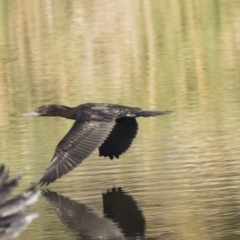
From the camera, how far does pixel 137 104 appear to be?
1891cm

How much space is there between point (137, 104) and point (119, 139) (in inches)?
205

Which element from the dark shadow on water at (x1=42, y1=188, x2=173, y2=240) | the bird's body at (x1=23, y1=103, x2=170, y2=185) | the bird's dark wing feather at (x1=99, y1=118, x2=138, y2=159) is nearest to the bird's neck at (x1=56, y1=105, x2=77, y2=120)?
the bird's body at (x1=23, y1=103, x2=170, y2=185)

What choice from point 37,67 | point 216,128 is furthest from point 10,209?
point 37,67

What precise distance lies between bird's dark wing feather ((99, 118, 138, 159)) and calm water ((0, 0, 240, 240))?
0.55ft

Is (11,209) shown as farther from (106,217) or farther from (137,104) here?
(137,104)

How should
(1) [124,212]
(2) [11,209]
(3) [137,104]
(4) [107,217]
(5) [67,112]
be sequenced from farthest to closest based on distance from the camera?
(3) [137,104] → (5) [67,112] → (1) [124,212] → (4) [107,217] → (2) [11,209]

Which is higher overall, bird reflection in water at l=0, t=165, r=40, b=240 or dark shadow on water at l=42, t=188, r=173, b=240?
bird reflection in water at l=0, t=165, r=40, b=240

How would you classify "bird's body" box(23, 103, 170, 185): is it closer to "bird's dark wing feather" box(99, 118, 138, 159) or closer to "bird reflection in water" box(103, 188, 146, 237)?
"bird's dark wing feather" box(99, 118, 138, 159)

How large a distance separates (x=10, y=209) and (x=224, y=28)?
24.1 meters

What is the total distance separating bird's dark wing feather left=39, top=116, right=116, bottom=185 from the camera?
40.2 feet

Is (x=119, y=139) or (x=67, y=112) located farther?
(x=67, y=112)

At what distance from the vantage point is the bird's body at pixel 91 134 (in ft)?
40.7

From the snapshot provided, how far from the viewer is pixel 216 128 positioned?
1532 centimetres

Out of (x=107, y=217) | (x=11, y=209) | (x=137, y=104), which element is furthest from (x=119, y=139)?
(x=11, y=209)
